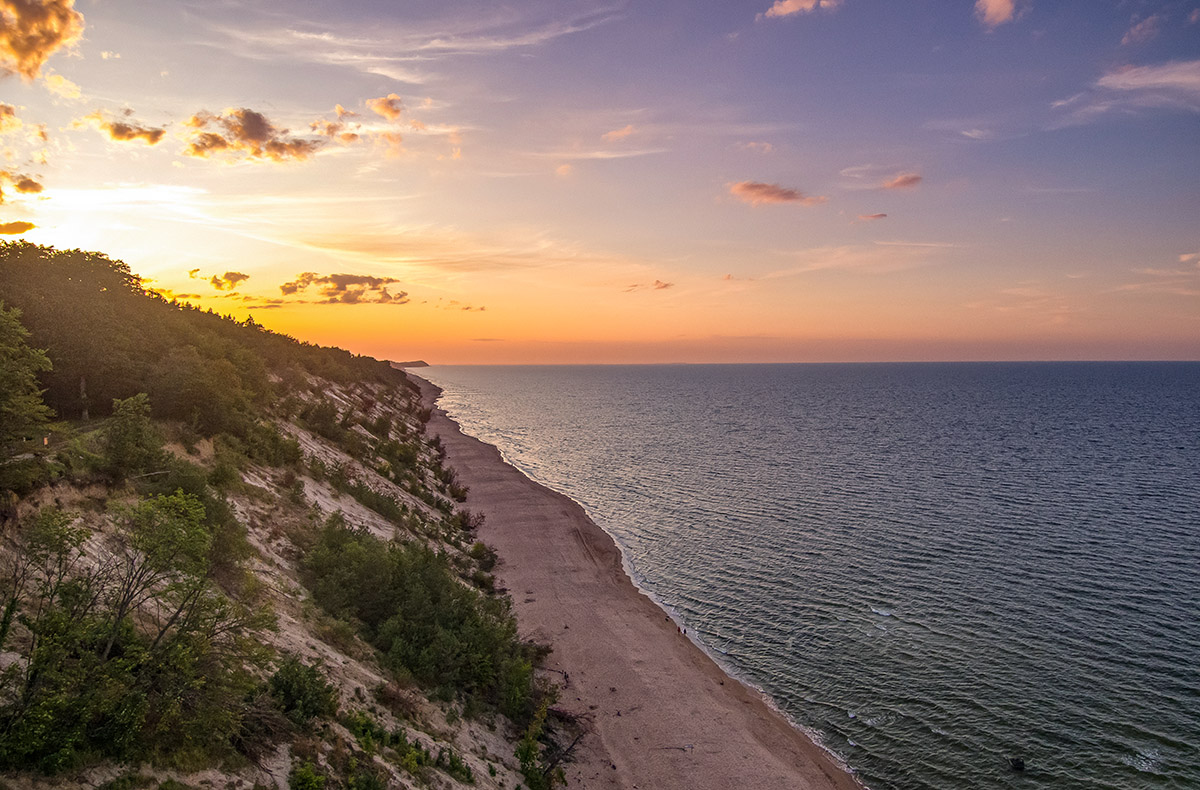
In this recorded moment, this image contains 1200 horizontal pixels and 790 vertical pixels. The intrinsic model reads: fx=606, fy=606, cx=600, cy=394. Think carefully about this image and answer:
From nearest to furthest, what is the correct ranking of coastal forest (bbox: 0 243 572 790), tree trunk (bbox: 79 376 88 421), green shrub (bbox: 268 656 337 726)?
coastal forest (bbox: 0 243 572 790) → green shrub (bbox: 268 656 337 726) → tree trunk (bbox: 79 376 88 421)

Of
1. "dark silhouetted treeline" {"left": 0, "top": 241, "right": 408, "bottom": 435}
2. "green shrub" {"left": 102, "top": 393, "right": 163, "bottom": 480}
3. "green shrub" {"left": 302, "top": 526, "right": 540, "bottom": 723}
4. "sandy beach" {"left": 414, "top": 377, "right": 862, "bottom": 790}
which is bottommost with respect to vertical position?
"sandy beach" {"left": 414, "top": 377, "right": 862, "bottom": 790}

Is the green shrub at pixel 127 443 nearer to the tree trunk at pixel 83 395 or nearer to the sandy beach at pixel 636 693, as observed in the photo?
the tree trunk at pixel 83 395

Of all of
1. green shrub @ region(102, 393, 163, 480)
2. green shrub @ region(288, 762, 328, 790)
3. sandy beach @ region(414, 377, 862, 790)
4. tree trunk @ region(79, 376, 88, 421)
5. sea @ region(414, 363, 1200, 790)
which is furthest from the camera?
tree trunk @ region(79, 376, 88, 421)

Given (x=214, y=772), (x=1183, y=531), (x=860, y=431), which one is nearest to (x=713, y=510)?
(x=1183, y=531)

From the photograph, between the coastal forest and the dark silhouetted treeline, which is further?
the dark silhouetted treeline

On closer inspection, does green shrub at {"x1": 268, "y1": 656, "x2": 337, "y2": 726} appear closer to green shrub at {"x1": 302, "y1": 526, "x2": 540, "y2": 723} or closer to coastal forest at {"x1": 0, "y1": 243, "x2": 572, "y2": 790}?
coastal forest at {"x1": 0, "y1": 243, "x2": 572, "y2": 790}

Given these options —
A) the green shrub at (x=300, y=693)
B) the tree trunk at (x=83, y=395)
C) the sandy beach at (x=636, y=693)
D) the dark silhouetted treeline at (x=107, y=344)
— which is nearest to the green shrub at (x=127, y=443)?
the dark silhouetted treeline at (x=107, y=344)

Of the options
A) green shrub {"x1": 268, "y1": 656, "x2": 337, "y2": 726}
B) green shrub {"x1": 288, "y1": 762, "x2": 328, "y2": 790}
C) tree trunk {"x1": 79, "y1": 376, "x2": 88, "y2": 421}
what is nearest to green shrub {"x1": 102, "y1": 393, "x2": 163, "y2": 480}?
green shrub {"x1": 268, "y1": 656, "x2": 337, "y2": 726}

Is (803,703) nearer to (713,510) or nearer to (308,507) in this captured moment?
(308,507)
